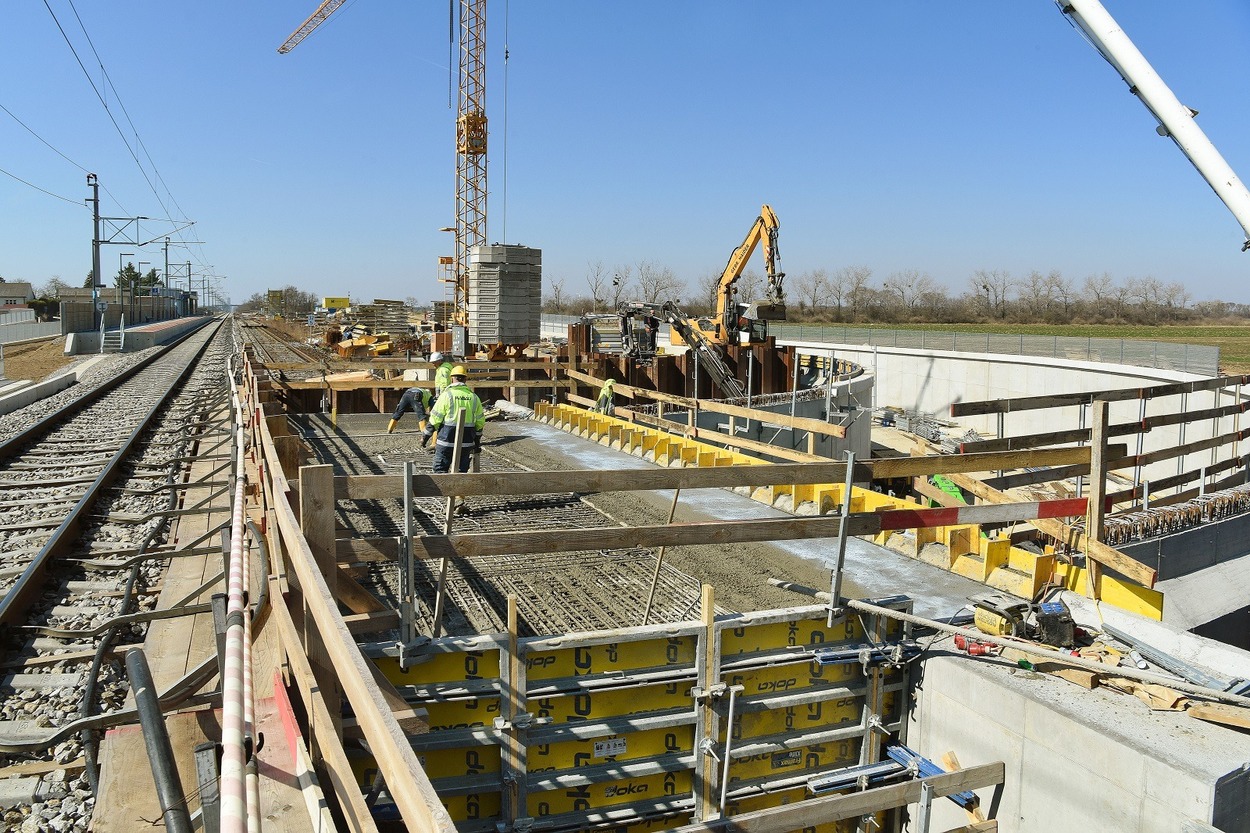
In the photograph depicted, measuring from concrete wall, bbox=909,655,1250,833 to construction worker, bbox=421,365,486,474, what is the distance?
522 cm

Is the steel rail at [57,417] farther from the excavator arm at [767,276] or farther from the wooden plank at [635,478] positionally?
the excavator arm at [767,276]

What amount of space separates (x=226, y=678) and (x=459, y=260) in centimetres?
5022

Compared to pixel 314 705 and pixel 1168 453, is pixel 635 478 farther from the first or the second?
pixel 1168 453

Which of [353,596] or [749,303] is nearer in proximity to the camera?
[353,596]

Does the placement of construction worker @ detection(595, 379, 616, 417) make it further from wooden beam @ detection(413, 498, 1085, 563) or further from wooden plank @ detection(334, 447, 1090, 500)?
wooden beam @ detection(413, 498, 1085, 563)

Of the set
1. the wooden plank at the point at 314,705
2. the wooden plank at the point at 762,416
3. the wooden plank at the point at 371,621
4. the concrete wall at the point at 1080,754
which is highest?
the wooden plank at the point at 762,416

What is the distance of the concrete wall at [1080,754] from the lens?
4465 millimetres

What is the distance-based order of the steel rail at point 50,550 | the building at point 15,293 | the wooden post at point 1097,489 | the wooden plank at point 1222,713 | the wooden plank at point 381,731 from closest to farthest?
the wooden plank at point 381,731 < the wooden plank at point 1222,713 < the steel rail at point 50,550 < the wooden post at point 1097,489 < the building at point 15,293

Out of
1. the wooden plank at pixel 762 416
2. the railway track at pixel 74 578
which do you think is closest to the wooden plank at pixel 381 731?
the railway track at pixel 74 578

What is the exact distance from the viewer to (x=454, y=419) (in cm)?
914

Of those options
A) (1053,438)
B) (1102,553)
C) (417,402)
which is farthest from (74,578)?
(1053,438)

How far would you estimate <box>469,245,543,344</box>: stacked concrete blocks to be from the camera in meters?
23.5

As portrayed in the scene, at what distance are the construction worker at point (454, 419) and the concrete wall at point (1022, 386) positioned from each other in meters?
14.9

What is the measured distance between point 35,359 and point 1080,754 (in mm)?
46106
